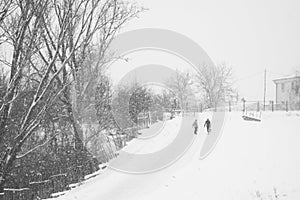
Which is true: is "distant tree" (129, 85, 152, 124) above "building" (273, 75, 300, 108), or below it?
below

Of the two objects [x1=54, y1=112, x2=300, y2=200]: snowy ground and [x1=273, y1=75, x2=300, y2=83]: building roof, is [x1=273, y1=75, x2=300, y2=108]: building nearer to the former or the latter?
[x1=273, y1=75, x2=300, y2=83]: building roof

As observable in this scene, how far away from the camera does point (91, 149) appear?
1952 cm

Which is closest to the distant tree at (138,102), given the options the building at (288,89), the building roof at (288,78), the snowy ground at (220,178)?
the snowy ground at (220,178)

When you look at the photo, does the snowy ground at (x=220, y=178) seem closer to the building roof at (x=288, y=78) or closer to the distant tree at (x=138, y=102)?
the distant tree at (x=138, y=102)

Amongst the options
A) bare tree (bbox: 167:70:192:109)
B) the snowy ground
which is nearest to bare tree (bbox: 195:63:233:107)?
bare tree (bbox: 167:70:192:109)

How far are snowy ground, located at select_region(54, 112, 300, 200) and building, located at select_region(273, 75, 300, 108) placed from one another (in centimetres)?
3950

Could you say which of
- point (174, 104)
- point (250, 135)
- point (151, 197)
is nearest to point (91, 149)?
point (151, 197)

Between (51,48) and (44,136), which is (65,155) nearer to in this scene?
(44,136)

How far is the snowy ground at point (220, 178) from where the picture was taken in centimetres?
1143

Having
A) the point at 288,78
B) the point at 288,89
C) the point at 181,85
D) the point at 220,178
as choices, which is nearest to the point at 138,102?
the point at 220,178

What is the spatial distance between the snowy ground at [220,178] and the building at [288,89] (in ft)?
130

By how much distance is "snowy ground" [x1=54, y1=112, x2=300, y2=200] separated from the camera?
11.4 meters

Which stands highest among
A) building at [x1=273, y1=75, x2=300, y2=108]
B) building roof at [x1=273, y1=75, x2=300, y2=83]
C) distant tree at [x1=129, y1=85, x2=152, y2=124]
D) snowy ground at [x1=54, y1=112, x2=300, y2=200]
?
building roof at [x1=273, y1=75, x2=300, y2=83]

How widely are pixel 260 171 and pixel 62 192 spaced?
24.9ft
